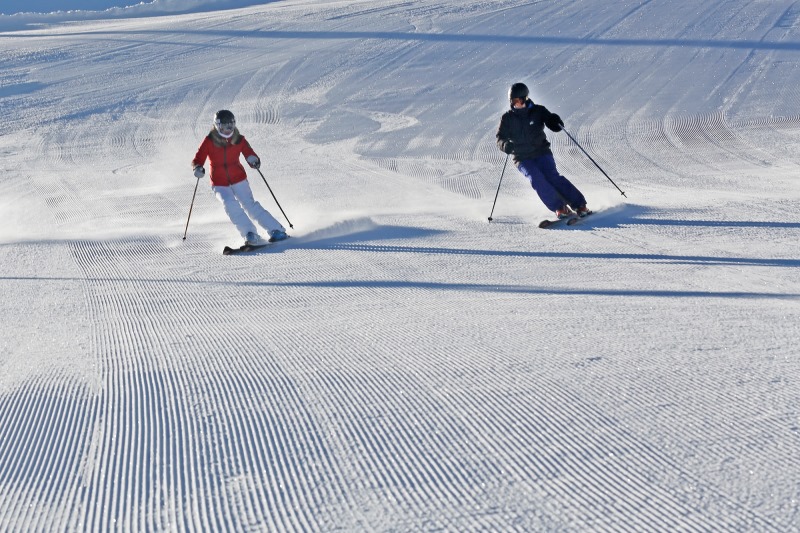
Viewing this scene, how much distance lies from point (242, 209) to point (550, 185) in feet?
10.5

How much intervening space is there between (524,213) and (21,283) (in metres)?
5.26

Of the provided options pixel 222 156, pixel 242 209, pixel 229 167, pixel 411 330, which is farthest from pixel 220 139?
pixel 411 330

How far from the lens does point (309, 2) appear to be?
33344 mm

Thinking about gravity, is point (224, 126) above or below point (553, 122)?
above

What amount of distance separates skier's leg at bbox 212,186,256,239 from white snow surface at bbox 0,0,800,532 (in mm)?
298

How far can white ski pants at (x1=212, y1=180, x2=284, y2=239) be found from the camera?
9562mm

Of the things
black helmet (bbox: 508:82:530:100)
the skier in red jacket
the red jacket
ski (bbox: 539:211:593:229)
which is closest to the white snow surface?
ski (bbox: 539:211:593:229)

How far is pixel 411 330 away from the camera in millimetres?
5328

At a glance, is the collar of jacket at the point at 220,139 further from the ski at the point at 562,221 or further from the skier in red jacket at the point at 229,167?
the ski at the point at 562,221

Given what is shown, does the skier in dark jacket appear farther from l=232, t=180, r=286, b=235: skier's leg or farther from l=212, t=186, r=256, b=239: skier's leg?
l=212, t=186, r=256, b=239: skier's leg

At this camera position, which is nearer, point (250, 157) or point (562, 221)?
point (562, 221)

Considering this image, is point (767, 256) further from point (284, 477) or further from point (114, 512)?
point (114, 512)

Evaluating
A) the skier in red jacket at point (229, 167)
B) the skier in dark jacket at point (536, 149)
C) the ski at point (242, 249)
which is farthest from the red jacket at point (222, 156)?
the skier in dark jacket at point (536, 149)

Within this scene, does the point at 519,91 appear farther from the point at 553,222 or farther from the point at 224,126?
the point at 224,126
